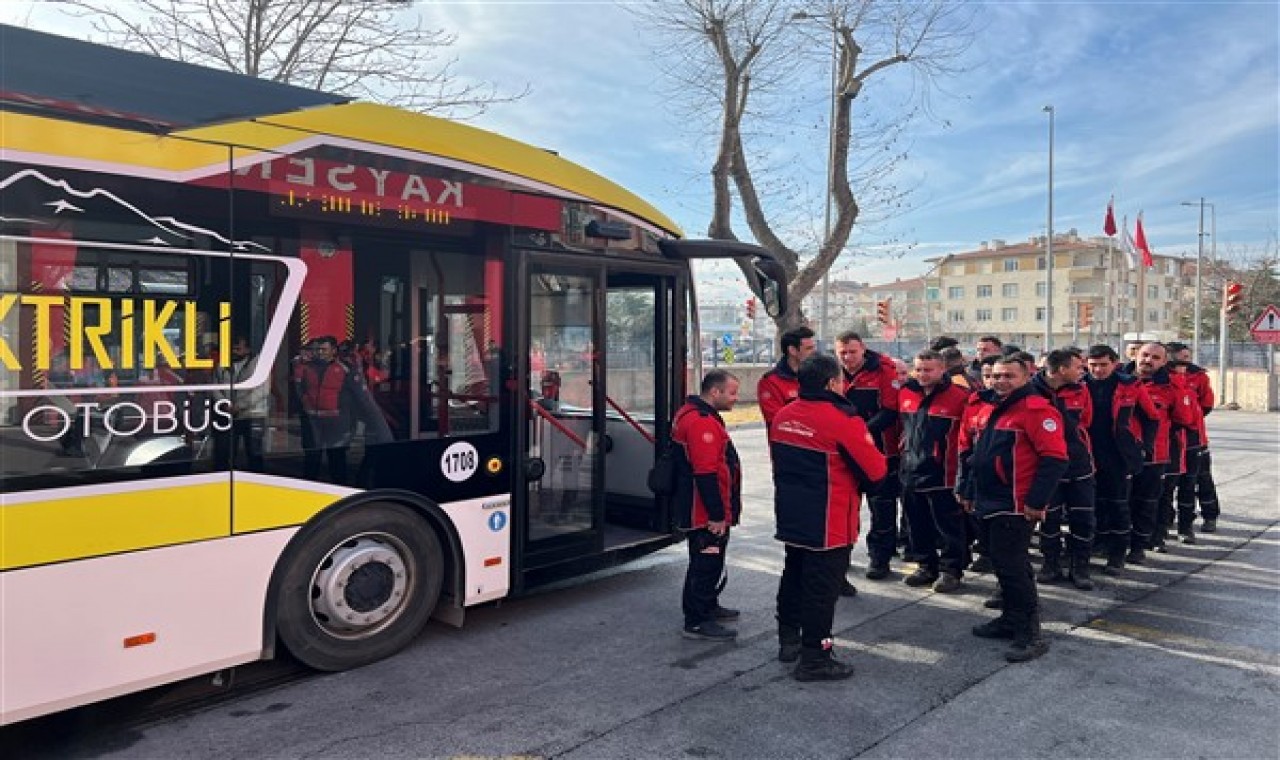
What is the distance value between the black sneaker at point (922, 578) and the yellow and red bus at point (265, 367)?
2.39 metres

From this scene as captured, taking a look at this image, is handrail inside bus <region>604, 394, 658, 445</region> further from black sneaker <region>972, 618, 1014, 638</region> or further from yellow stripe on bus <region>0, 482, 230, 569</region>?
yellow stripe on bus <region>0, 482, 230, 569</region>

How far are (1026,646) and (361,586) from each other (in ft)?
12.0

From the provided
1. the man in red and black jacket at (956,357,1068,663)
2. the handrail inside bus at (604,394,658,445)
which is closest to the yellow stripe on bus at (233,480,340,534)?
the handrail inside bus at (604,394,658,445)

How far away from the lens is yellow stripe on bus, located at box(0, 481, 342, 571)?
334 cm

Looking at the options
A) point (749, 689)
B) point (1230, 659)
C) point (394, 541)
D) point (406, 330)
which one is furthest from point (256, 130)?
point (1230, 659)

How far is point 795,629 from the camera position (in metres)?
4.68

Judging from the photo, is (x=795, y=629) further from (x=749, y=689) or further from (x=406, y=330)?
(x=406, y=330)

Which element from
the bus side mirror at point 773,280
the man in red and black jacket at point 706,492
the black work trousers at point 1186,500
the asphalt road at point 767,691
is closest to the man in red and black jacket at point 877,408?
the asphalt road at point 767,691

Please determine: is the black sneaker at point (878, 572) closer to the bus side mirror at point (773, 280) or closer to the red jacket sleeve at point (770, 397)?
the red jacket sleeve at point (770, 397)

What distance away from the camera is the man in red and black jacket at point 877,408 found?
21.1ft

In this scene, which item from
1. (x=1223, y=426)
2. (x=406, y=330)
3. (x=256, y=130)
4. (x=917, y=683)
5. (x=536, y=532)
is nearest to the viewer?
(x=256, y=130)

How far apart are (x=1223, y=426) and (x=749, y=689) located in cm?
1902

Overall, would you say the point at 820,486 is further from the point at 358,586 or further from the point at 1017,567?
the point at 358,586

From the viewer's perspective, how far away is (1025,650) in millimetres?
4734
